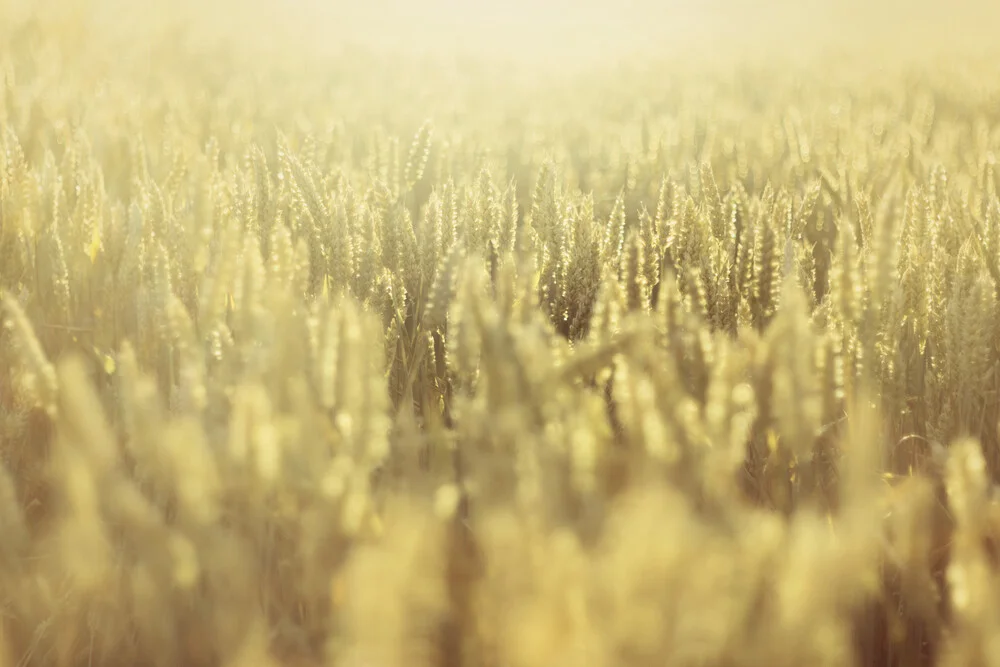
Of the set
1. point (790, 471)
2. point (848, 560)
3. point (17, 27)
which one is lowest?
point (790, 471)

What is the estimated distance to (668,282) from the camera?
89 cm

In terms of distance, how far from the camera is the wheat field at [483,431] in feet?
1.80

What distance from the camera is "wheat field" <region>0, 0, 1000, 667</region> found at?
1.80 feet

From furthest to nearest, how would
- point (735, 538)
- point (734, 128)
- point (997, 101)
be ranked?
point (997, 101) < point (734, 128) < point (735, 538)

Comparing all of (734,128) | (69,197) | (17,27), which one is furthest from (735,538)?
(17,27)

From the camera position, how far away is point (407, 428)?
2.68ft

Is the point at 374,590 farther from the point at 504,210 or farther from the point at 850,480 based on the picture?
the point at 504,210

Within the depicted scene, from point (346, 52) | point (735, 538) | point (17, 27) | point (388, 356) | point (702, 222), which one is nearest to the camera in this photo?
point (735, 538)

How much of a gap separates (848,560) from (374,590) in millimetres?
266

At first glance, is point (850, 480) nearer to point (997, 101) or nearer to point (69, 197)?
point (69, 197)

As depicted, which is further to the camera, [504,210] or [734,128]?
[734,128]

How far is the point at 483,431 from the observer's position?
739mm

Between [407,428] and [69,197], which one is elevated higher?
[69,197]

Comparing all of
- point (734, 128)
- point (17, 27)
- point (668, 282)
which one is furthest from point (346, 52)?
point (668, 282)
